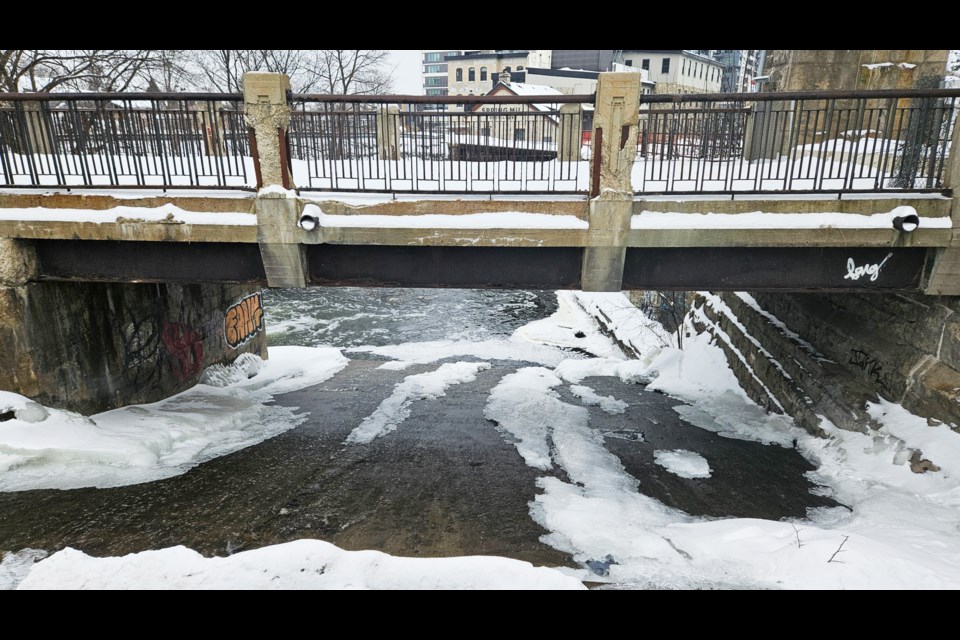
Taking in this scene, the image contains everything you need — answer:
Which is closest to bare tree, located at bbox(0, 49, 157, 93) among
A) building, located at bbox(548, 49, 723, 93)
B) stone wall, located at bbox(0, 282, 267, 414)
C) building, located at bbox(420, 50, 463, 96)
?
stone wall, located at bbox(0, 282, 267, 414)

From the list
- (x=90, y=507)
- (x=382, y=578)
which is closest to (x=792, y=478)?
(x=382, y=578)

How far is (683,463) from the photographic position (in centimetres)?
877

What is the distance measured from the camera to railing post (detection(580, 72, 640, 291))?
722 centimetres

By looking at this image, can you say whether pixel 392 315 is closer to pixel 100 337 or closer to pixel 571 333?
pixel 571 333

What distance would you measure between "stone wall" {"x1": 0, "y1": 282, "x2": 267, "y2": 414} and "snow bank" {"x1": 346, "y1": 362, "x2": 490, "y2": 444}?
4.42 m

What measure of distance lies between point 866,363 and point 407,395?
9175 mm

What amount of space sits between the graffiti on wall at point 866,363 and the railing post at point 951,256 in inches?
63.6

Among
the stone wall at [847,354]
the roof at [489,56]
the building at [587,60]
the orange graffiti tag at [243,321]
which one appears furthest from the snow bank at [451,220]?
the roof at [489,56]

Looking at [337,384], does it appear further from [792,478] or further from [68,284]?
[792,478]

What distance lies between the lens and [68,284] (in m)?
8.95

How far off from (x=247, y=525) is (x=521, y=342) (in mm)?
15798

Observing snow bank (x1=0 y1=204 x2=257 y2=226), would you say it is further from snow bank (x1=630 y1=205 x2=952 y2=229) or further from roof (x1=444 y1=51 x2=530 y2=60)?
roof (x1=444 y1=51 x2=530 y2=60)

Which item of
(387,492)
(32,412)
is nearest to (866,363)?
(387,492)

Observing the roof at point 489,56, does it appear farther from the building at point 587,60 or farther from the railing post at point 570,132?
the railing post at point 570,132
